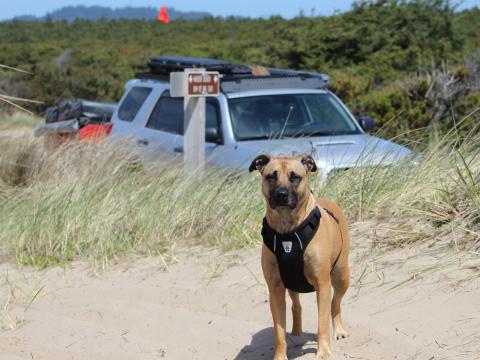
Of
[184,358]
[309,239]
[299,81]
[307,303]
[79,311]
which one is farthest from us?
[299,81]

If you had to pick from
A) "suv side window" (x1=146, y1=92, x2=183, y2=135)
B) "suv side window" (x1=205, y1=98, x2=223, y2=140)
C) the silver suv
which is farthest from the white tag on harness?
"suv side window" (x1=146, y1=92, x2=183, y2=135)

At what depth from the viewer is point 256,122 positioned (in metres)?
9.48

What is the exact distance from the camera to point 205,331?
526 centimetres

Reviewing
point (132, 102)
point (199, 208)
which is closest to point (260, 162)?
point (199, 208)

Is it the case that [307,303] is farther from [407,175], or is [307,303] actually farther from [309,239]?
[407,175]

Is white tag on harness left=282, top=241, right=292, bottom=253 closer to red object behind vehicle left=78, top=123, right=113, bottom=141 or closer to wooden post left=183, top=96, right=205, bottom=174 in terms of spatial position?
wooden post left=183, top=96, right=205, bottom=174

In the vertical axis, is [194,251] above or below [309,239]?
below

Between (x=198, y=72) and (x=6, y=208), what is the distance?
8.04 ft

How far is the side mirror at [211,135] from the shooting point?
9.28 meters

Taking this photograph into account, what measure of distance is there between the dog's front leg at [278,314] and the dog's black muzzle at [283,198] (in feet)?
1.45

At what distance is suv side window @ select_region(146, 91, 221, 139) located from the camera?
9883mm

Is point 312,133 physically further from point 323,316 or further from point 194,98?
point 323,316

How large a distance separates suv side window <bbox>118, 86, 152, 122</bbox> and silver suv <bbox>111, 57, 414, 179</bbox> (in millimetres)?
21

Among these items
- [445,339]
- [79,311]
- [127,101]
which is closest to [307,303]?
[445,339]
